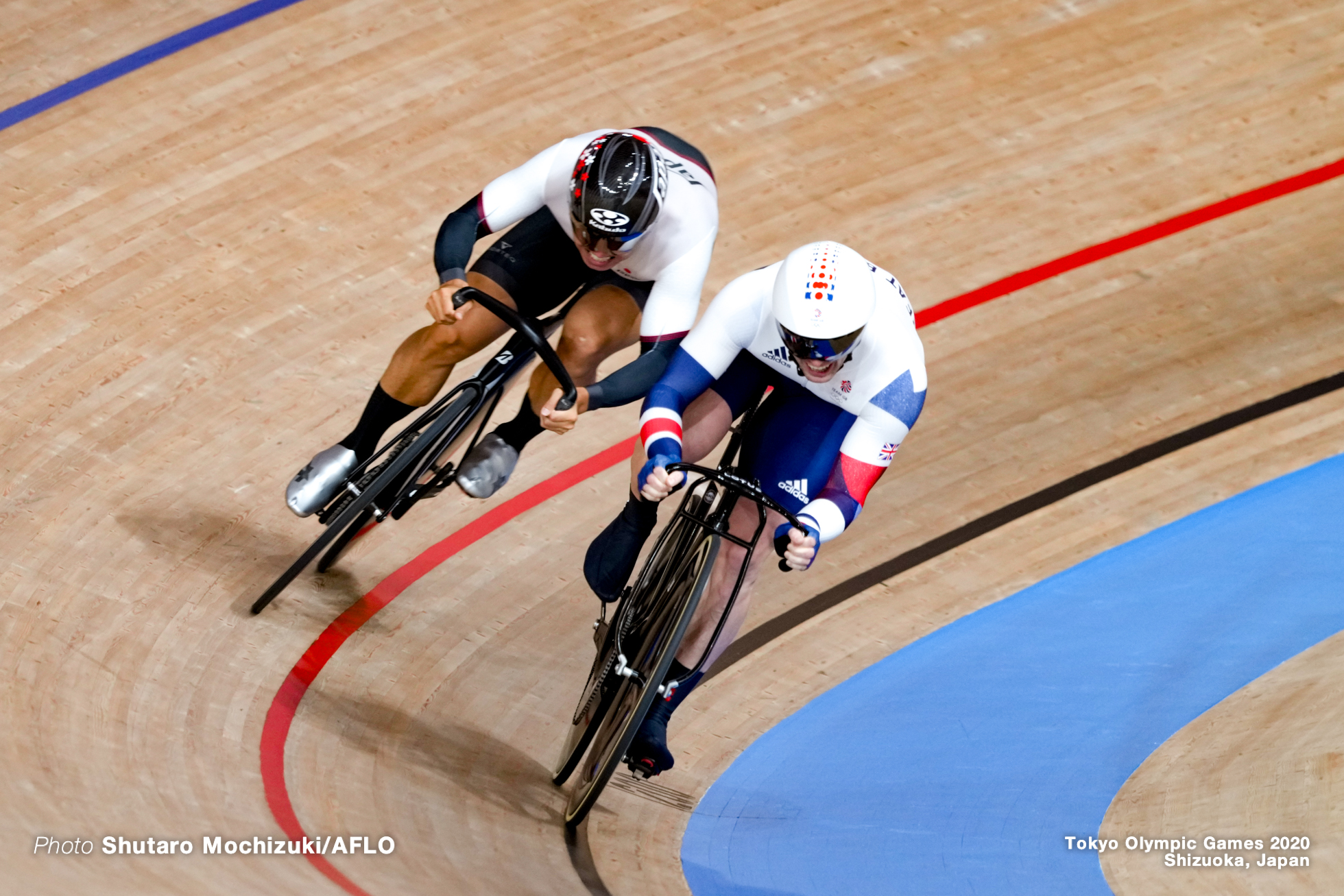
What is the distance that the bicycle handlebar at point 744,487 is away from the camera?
117 inches

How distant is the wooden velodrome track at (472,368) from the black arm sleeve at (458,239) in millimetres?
1121

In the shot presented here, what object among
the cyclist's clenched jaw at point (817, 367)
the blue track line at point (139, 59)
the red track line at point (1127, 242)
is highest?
the blue track line at point (139, 59)

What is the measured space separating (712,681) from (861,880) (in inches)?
32.5

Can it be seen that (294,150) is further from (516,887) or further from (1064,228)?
(516,887)

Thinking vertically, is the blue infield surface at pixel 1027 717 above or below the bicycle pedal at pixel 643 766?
below

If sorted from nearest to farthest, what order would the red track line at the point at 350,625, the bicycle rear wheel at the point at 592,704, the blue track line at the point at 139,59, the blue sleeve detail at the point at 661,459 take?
the blue sleeve detail at the point at 661,459 < the red track line at the point at 350,625 < the bicycle rear wheel at the point at 592,704 < the blue track line at the point at 139,59

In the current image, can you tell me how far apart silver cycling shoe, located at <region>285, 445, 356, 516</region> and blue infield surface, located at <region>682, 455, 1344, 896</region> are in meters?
1.29

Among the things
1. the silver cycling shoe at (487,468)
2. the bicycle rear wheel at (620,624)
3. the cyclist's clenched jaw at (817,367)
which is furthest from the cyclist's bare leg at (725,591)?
the silver cycling shoe at (487,468)

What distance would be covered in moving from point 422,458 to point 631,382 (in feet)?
2.50

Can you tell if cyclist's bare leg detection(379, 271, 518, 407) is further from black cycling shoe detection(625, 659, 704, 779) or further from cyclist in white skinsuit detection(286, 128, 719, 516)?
black cycling shoe detection(625, 659, 704, 779)

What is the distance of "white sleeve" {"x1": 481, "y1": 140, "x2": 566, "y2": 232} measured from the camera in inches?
140

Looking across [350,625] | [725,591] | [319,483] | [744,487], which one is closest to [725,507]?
[744,487]

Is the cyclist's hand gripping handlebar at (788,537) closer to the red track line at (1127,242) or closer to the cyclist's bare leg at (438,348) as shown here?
the cyclist's bare leg at (438,348)

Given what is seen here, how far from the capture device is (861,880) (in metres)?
3.48
